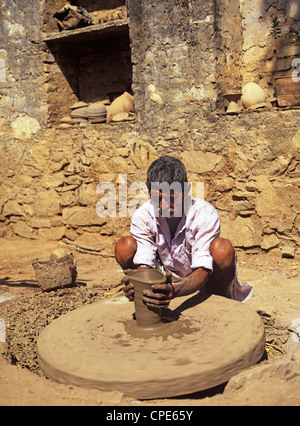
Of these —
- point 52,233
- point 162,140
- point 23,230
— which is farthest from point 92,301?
point 23,230

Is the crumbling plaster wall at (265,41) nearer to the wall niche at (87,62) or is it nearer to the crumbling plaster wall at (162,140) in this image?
the crumbling plaster wall at (162,140)

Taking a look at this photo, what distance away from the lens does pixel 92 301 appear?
3.90 m

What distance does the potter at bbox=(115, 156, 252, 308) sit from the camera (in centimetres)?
282

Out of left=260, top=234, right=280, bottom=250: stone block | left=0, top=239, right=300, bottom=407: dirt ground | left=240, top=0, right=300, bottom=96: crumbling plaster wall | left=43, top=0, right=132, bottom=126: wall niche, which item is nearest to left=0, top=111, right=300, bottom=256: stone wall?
left=260, top=234, right=280, bottom=250: stone block

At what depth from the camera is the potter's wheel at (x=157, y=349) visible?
2.12 m

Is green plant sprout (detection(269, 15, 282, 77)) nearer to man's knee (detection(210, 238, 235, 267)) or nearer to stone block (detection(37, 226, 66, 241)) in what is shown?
man's knee (detection(210, 238, 235, 267))

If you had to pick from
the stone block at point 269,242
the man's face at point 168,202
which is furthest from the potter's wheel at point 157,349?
the stone block at point 269,242

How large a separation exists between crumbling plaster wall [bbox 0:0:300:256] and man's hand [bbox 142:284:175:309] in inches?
100

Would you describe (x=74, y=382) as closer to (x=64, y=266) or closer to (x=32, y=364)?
(x=32, y=364)

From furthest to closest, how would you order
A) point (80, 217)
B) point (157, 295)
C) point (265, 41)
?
1. point (80, 217)
2. point (265, 41)
3. point (157, 295)

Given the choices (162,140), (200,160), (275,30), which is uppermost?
(275,30)

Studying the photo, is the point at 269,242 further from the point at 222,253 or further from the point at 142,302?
the point at 142,302

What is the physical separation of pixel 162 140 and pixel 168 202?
2549 mm

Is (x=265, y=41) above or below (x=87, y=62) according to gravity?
below
